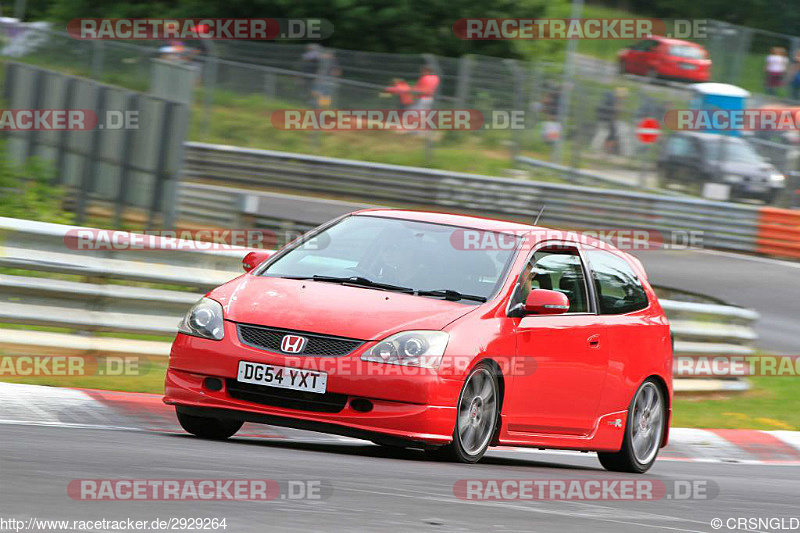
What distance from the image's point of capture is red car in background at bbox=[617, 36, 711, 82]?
38000 millimetres

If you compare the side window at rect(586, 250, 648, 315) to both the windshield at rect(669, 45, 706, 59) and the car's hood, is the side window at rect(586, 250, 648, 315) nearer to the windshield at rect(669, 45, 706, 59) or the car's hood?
the car's hood

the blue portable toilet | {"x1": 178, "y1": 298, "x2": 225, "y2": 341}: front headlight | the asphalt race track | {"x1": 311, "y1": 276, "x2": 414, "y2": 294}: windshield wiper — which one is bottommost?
the asphalt race track

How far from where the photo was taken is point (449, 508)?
5777 mm

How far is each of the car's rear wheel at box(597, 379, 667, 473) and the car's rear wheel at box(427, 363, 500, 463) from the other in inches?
69.7

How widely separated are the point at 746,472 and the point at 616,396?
64.9 inches

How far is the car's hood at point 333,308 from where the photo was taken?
297 inches

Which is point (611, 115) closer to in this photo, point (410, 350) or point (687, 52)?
point (687, 52)

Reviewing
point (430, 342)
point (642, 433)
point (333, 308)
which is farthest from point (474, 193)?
point (430, 342)

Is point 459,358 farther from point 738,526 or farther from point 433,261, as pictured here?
point 738,526

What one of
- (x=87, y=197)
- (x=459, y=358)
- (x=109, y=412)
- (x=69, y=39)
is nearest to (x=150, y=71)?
(x=69, y=39)

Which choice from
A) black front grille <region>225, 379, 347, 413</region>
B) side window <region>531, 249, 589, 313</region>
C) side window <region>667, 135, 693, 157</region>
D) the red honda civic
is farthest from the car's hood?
side window <region>667, 135, 693, 157</region>

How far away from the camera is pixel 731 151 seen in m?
26.4

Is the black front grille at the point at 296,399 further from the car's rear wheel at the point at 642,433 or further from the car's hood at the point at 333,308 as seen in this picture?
the car's rear wheel at the point at 642,433

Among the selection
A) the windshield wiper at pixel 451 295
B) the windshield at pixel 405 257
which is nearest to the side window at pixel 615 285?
the windshield at pixel 405 257
